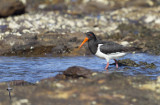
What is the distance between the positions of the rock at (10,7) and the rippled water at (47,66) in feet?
29.3

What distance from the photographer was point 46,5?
102 ft

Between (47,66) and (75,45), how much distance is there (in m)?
3.45

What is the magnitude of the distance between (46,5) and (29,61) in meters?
18.6

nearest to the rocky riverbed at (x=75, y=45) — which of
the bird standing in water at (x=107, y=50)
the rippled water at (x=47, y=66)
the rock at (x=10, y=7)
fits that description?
the rock at (x=10, y=7)

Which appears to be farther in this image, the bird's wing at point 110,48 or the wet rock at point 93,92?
the bird's wing at point 110,48

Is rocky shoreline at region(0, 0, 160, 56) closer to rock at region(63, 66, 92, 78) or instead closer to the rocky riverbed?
the rocky riverbed

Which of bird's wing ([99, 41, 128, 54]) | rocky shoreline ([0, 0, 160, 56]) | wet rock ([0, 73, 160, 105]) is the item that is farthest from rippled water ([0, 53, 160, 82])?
Result: wet rock ([0, 73, 160, 105])

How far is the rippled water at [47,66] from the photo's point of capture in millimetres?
10447

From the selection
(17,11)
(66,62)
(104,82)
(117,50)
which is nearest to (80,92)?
(104,82)

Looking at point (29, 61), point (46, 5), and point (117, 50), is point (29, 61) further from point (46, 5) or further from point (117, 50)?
point (46, 5)

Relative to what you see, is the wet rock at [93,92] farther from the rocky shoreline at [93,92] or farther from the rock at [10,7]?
the rock at [10,7]

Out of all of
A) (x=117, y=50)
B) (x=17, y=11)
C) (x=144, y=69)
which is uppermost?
(x=17, y=11)

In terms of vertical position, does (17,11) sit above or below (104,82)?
above

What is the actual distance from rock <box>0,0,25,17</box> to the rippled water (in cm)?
894
